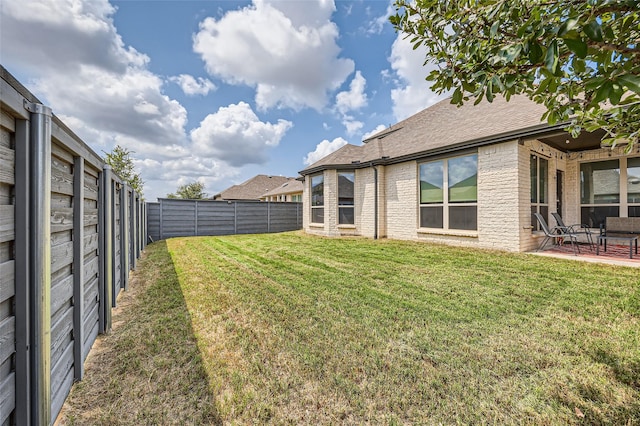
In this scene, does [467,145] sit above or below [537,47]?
above

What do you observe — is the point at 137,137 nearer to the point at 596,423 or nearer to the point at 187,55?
the point at 187,55

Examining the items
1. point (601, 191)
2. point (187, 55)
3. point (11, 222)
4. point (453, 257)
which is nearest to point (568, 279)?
point (453, 257)

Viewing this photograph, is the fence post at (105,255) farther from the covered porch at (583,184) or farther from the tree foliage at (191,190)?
the tree foliage at (191,190)

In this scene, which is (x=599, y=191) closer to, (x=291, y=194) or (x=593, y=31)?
(x=593, y=31)

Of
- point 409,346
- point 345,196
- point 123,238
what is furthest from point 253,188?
point 409,346

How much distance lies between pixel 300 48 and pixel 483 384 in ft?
38.5

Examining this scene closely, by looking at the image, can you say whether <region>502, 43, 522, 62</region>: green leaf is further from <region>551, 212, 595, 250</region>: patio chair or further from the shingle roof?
<region>551, 212, 595, 250</region>: patio chair

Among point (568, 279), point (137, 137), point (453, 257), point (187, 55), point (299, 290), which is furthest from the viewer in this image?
point (137, 137)

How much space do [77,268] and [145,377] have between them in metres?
1.07

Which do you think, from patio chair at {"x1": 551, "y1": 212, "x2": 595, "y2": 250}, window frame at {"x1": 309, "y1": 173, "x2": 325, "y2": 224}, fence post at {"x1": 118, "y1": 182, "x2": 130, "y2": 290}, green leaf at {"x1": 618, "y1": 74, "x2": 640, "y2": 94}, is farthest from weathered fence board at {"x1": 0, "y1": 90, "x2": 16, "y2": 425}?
window frame at {"x1": 309, "y1": 173, "x2": 325, "y2": 224}

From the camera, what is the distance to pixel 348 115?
1622 centimetres

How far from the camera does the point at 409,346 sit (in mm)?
2611

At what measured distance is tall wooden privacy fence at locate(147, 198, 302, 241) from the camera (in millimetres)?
12719

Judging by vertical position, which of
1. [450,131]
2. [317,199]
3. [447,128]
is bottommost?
[317,199]
